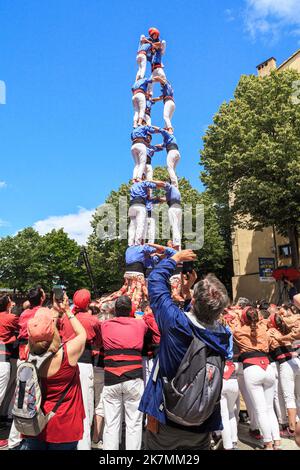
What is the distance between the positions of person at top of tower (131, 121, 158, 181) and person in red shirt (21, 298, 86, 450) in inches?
380

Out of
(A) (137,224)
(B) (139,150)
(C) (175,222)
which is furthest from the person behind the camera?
(C) (175,222)

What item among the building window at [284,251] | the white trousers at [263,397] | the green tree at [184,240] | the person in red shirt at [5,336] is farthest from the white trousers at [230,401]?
the building window at [284,251]

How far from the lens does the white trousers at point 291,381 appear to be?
571 centimetres

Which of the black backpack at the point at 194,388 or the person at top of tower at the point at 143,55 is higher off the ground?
the person at top of tower at the point at 143,55

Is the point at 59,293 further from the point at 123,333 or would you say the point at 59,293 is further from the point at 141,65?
the point at 141,65

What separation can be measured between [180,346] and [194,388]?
0.25m

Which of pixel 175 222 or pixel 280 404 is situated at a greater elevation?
pixel 175 222

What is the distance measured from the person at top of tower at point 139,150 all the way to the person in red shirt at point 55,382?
9.65 m

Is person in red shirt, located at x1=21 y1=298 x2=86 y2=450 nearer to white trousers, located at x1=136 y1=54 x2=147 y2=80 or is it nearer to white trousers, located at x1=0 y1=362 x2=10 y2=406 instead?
white trousers, located at x1=0 y1=362 x2=10 y2=406

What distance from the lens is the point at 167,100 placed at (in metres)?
13.5

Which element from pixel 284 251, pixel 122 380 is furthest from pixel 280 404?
pixel 284 251

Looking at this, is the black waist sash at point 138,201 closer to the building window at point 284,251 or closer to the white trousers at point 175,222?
the white trousers at point 175,222

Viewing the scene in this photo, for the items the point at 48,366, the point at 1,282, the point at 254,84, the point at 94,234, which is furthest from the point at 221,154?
the point at 1,282

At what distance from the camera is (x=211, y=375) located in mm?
2252
